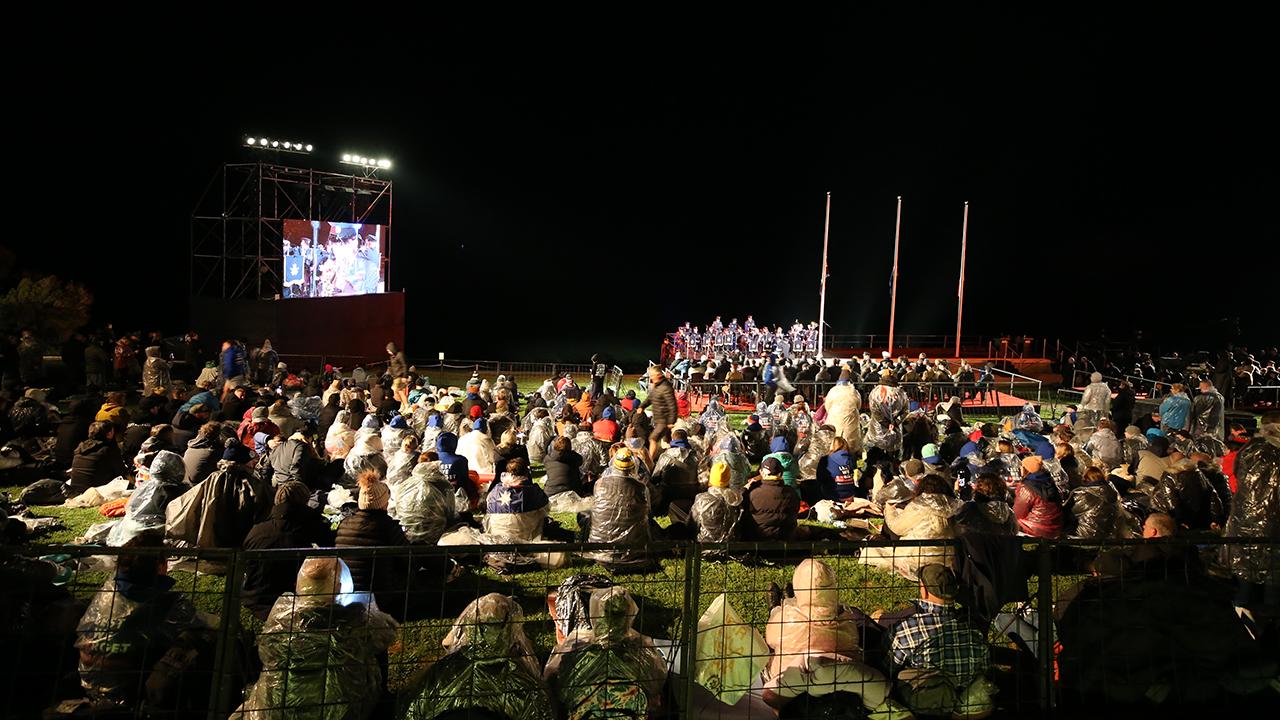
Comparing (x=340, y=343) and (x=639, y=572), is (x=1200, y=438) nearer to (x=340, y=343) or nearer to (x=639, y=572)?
(x=639, y=572)

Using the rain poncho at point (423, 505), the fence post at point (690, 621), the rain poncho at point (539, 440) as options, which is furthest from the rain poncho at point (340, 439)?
the fence post at point (690, 621)

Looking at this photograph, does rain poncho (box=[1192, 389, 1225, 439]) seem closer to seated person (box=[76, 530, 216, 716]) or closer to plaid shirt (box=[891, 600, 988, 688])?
plaid shirt (box=[891, 600, 988, 688])

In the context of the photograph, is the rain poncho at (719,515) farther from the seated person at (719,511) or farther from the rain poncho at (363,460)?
the rain poncho at (363,460)

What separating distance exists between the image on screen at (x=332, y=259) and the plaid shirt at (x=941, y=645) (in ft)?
79.6

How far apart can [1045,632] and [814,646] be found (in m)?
1.08

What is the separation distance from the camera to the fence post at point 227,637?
3.22m

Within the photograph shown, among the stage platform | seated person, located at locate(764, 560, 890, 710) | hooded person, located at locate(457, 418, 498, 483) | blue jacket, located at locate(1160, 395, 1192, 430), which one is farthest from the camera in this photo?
the stage platform

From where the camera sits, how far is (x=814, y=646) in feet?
13.3

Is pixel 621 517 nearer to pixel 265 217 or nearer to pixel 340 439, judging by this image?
pixel 340 439

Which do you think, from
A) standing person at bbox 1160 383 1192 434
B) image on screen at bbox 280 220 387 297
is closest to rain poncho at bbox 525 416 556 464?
standing person at bbox 1160 383 1192 434

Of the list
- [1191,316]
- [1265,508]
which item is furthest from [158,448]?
[1191,316]

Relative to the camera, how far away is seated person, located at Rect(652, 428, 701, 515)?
9.04 metres

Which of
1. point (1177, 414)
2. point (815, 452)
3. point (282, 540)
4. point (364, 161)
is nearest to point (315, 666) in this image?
point (282, 540)

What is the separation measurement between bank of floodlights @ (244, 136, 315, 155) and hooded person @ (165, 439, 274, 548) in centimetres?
1958
